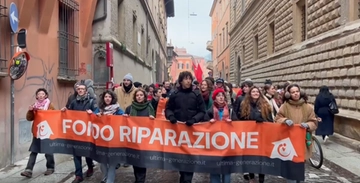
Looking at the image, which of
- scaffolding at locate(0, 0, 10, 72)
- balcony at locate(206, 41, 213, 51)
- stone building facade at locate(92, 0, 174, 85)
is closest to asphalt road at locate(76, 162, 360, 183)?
scaffolding at locate(0, 0, 10, 72)

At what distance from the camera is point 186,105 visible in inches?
217

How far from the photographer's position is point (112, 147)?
594 cm

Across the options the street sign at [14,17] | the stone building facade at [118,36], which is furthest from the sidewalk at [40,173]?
the stone building facade at [118,36]

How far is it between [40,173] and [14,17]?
3023 mm

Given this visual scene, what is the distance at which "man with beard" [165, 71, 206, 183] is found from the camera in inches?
217

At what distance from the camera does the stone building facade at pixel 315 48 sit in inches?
416

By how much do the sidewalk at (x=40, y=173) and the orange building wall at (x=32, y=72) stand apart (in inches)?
10.4

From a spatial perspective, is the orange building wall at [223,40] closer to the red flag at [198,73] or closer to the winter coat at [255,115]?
the red flag at [198,73]

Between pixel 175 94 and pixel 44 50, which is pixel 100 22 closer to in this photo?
pixel 44 50

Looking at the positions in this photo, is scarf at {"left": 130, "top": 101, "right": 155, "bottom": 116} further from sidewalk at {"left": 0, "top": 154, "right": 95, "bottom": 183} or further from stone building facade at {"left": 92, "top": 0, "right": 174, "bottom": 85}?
stone building facade at {"left": 92, "top": 0, "right": 174, "bottom": 85}

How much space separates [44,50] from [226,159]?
5.68m

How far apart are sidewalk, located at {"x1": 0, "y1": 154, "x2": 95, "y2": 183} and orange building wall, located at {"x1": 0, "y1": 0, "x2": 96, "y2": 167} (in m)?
0.26

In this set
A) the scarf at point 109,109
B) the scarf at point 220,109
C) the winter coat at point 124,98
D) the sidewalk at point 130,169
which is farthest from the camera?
the winter coat at point 124,98

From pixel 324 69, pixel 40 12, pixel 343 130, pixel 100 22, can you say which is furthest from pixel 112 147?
pixel 324 69
